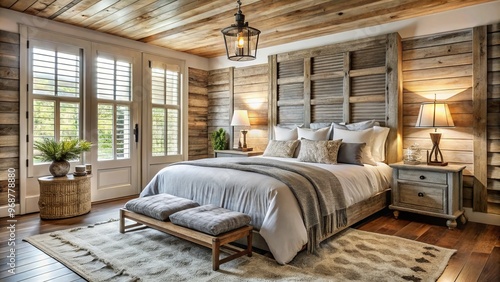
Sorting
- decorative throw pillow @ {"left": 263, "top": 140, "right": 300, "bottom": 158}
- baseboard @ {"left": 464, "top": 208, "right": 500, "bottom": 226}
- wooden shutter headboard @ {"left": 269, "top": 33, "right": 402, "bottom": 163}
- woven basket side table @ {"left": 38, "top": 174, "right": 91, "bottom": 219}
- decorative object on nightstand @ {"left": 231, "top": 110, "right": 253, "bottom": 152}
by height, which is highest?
wooden shutter headboard @ {"left": 269, "top": 33, "right": 402, "bottom": 163}

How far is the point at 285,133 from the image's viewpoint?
492 centimetres

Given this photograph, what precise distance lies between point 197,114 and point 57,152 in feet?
9.25

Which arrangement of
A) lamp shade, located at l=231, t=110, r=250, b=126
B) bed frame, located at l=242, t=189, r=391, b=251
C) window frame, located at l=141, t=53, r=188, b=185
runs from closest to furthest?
1. bed frame, located at l=242, t=189, r=391, b=251
2. window frame, located at l=141, t=53, r=188, b=185
3. lamp shade, located at l=231, t=110, r=250, b=126

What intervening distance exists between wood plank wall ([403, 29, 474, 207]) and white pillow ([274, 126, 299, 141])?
4.99 ft

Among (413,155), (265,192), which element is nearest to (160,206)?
(265,192)

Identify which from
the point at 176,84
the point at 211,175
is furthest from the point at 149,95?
the point at 211,175

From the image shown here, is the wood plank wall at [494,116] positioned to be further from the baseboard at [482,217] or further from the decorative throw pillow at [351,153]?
the decorative throw pillow at [351,153]

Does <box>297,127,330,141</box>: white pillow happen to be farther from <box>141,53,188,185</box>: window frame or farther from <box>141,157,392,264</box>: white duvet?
<box>141,53,188,185</box>: window frame

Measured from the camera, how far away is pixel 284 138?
4879 mm

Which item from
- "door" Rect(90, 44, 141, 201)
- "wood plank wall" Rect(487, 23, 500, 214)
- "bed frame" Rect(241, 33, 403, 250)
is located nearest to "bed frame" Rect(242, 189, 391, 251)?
"bed frame" Rect(241, 33, 403, 250)

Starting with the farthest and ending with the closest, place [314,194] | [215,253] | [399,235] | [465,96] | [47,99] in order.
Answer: [47,99]
[465,96]
[399,235]
[314,194]
[215,253]

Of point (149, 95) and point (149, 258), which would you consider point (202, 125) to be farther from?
point (149, 258)

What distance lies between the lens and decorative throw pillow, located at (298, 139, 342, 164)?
3.81m

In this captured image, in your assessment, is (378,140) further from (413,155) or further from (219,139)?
(219,139)
